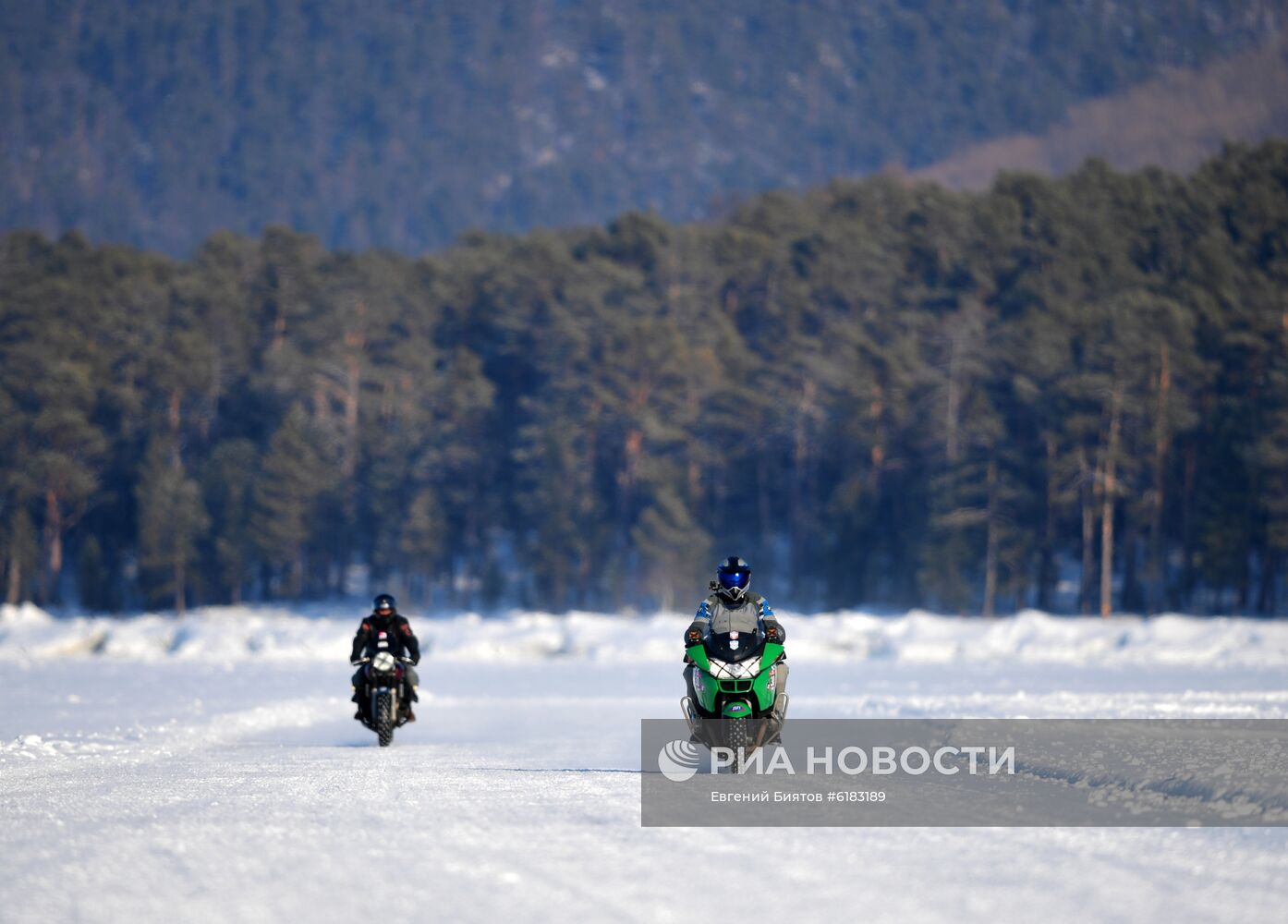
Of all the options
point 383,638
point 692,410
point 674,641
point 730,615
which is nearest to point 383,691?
point 383,638

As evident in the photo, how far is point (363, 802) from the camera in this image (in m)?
8.83

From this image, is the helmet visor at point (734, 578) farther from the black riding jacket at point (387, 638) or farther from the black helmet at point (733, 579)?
the black riding jacket at point (387, 638)

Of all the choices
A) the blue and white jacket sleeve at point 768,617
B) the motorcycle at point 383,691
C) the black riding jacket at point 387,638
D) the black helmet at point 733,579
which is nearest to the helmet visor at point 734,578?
the black helmet at point 733,579

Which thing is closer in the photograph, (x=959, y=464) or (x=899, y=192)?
(x=959, y=464)

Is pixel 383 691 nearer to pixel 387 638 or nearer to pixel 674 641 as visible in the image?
pixel 387 638

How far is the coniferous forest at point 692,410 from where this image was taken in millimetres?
52062

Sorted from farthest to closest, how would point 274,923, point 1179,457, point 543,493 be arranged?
point 543,493, point 1179,457, point 274,923

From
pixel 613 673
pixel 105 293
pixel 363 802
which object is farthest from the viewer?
pixel 105 293

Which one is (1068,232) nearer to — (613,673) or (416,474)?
(416,474)

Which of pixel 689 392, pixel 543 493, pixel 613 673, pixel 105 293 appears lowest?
pixel 613 673

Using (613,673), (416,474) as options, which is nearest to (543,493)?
(416,474)

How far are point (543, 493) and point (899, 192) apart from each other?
25260mm

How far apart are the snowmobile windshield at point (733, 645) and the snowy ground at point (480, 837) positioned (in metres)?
1.13

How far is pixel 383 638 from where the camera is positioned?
14.5 metres
